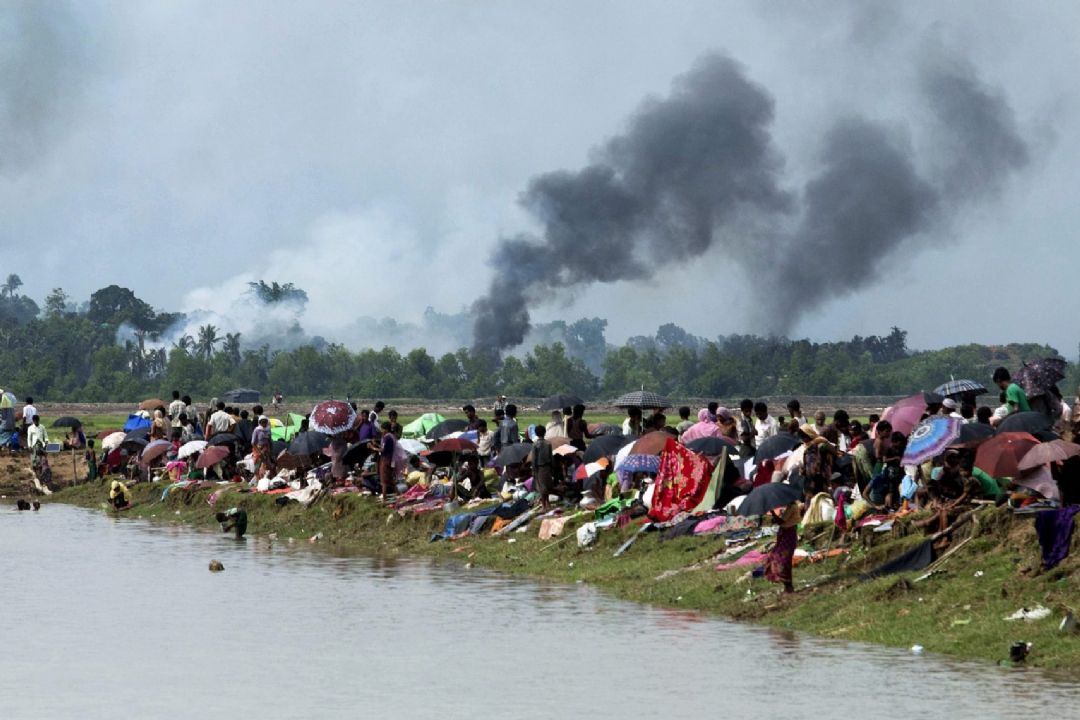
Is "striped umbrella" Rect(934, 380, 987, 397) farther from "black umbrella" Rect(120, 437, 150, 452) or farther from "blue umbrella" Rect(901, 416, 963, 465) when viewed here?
"black umbrella" Rect(120, 437, 150, 452)

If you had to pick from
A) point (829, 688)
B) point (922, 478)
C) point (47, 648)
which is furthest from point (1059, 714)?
point (47, 648)

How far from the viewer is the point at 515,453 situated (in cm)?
2956

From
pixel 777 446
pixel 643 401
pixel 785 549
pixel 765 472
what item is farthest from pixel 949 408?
pixel 643 401

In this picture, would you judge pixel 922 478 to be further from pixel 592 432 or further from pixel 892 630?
pixel 592 432

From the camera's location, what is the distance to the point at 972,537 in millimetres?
19516

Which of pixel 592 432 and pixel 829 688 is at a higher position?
pixel 592 432

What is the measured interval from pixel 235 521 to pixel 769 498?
16021mm

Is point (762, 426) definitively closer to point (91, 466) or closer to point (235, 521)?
point (235, 521)

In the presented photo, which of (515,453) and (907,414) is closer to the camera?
(907,414)

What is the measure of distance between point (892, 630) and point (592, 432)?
14090 mm

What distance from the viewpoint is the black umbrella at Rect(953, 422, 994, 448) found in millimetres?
21109

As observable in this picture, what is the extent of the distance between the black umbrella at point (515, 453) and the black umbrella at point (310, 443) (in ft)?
19.6

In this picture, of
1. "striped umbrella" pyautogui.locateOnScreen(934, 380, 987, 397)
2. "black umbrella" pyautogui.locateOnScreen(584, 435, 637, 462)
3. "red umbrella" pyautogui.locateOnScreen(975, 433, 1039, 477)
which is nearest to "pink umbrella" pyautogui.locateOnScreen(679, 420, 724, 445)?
"black umbrella" pyautogui.locateOnScreen(584, 435, 637, 462)

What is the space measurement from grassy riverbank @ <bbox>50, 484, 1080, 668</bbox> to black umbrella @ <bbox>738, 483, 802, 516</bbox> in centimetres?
104
